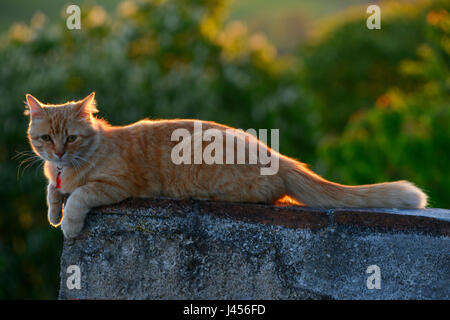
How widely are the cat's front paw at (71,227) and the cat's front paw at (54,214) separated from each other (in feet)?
1.58

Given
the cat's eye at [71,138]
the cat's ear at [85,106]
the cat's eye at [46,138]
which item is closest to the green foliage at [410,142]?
the cat's ear at [85,106]

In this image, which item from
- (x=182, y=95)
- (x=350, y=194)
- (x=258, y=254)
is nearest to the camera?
(x=258, y=254)

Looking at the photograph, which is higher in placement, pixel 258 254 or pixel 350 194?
pixel 350 194

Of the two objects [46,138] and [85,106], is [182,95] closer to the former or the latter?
[85,106]

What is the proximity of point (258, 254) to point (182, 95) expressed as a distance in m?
10.9

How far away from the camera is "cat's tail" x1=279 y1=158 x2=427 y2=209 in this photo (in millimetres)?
3195

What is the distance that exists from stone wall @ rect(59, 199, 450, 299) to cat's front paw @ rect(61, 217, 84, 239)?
0.23 ft

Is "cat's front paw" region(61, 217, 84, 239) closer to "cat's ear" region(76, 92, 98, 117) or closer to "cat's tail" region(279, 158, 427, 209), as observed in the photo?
"cat's ear" region(76, 92, 98, 117)

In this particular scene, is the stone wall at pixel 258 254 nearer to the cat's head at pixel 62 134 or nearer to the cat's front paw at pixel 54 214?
the cat's front paw at pixel 54 214

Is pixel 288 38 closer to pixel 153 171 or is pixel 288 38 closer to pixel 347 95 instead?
pixel 347 95

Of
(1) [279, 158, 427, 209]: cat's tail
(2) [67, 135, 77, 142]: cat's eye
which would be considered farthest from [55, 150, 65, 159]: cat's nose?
(1) [279, 158, 427, 209]: cat's tail

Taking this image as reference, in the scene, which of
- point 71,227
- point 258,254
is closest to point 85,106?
point 71,227

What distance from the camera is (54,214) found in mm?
3461
